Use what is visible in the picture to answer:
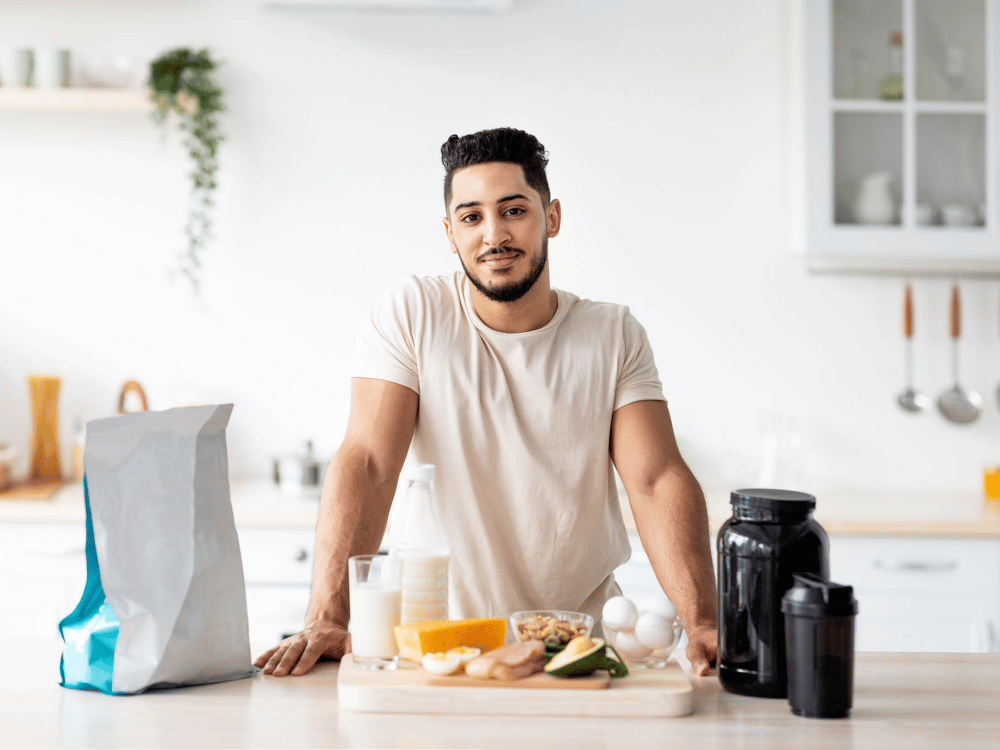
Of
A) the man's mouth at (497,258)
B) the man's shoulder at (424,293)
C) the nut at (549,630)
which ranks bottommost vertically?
the nut at (549,630)

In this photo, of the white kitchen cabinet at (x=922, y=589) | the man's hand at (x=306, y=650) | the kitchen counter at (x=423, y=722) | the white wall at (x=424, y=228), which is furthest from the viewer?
the white wall at (x=424, y=228)

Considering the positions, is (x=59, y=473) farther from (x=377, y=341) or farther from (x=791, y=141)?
(x=791, y=141)

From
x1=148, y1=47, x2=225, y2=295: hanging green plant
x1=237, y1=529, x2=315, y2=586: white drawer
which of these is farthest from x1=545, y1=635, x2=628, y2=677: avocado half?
x1=148, y1=47, x2=225, y2=295: hanging green plant

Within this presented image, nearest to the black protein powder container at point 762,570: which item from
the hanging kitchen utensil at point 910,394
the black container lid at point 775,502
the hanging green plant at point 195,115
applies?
the black container lid at point 775,502

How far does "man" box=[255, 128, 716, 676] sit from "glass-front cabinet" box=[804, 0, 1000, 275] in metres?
1.40

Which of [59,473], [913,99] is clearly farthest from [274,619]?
[913,99]

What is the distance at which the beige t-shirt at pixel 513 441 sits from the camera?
1703 millimetres

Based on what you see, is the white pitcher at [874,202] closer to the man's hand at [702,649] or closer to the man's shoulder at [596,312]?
the man's shoulder at [596,312]

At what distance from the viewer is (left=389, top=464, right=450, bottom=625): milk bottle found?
3.87ft

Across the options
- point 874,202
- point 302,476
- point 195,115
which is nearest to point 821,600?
point 302,476

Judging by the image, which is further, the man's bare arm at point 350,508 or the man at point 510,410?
the man at point 510,410

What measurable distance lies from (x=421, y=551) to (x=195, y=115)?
2.23 m

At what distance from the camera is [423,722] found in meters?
1.06

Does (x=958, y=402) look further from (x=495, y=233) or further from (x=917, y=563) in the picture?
(x=495, y=233)
